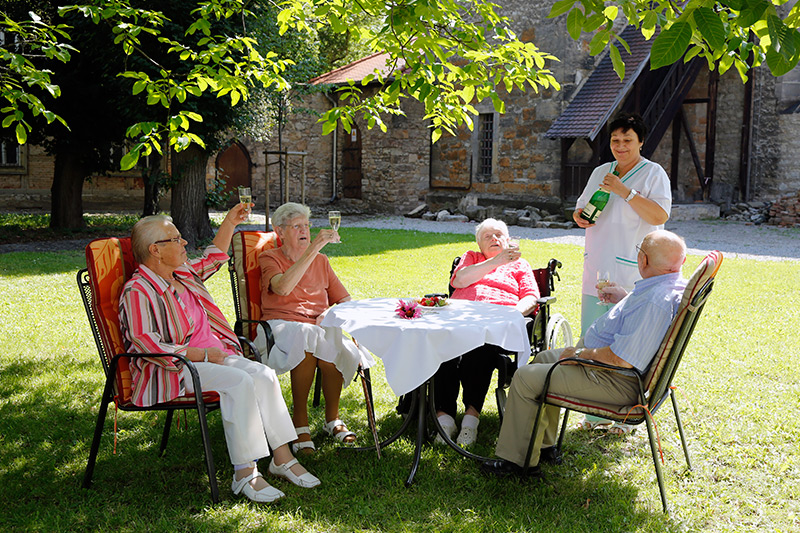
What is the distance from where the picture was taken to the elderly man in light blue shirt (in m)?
3.31

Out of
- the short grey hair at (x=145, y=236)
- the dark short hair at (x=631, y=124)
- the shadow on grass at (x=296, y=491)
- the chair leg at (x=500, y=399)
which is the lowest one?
the shadow on grass at (x=296, y=491)

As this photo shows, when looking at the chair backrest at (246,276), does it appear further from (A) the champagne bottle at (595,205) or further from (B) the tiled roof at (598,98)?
(B) the tiled roof at (598,98)

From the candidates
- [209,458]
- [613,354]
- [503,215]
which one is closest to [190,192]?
[503,215]

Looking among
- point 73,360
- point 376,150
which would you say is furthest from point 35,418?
point 376,150

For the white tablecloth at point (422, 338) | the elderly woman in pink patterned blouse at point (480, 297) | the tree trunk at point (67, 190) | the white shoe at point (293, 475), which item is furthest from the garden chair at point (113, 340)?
the tree trunk at point (67, 190)

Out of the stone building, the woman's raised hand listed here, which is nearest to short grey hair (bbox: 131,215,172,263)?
the woman's raised hand

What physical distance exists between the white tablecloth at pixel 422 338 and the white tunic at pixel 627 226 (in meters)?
0.76

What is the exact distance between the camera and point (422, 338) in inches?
141

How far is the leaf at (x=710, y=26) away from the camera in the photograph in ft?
7.66

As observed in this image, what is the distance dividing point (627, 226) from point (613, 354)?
3.46 feet

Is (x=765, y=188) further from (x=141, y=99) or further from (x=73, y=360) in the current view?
(x=73, y=360)

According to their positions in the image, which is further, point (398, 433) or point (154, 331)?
point (398, 433)

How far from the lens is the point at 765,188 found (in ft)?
64.3

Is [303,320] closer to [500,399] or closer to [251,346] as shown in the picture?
[251,346]
